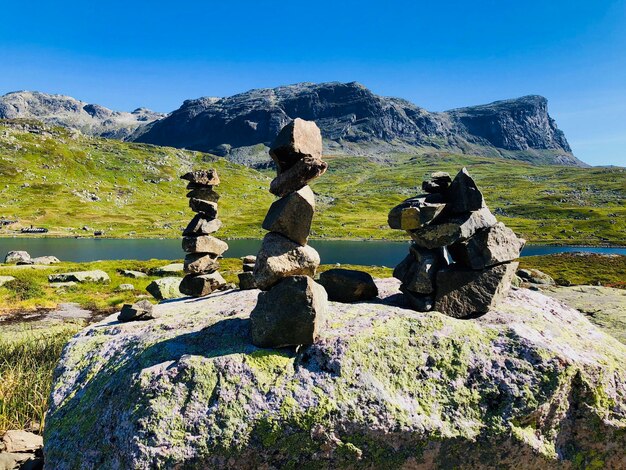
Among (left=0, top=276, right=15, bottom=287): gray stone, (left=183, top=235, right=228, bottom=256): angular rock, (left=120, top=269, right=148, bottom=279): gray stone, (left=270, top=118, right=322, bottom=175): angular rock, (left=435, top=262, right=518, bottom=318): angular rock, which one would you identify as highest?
(left=270, top=118, right=322, bottom=175): angular rock

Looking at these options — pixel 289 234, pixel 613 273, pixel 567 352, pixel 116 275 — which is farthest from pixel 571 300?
pixel 116 275

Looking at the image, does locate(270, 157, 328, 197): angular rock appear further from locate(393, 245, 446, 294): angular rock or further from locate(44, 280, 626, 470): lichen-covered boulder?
locate(393, 245, 446, 294): angular rock

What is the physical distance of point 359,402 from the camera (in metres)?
8.09

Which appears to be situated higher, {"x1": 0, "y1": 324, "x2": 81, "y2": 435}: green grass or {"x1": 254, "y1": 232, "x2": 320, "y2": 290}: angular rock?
{"x1": 254, "y1": 232, "x2": 320, "y2": 290}: angular rock

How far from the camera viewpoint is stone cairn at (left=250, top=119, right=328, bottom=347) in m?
8.85

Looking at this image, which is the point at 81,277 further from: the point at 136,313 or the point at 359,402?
the point at 359,402

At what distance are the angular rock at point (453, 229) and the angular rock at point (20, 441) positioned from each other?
41.7 feet

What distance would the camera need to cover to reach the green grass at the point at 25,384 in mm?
12375

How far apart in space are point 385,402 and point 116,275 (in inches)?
2018

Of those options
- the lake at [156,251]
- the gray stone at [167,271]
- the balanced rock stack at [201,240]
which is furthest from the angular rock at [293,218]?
the lake at [156,251]

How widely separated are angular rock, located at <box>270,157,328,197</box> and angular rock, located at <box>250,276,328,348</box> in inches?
95.1

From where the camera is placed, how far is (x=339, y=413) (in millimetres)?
7941

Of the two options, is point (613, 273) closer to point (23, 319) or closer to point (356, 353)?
point (356, 353)

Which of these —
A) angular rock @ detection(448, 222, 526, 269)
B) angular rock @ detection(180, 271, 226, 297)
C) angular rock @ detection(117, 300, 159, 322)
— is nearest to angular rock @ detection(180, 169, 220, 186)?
angular rock @ detection(180, 271, 226, 297)
